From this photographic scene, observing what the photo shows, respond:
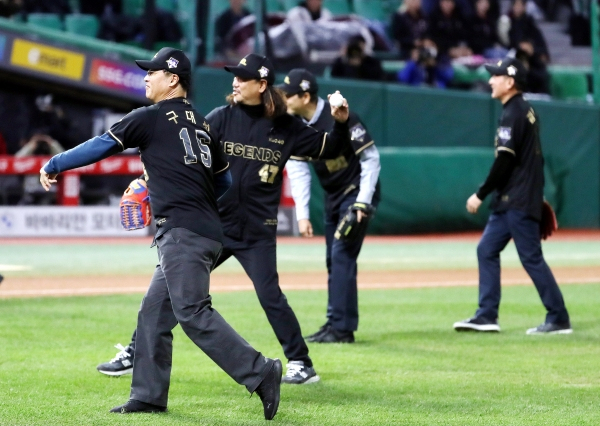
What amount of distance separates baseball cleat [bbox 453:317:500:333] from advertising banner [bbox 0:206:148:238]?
10487 mm

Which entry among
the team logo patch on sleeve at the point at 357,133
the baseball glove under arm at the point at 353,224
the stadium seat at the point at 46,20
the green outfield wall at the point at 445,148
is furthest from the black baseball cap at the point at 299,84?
the stadium seat at the point at 46,20

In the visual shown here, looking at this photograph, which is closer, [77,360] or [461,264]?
[77,360]

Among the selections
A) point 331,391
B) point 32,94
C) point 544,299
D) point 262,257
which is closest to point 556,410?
point 331,391

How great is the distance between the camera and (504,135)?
28.9 feet

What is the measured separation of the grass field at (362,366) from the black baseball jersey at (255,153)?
1.04m

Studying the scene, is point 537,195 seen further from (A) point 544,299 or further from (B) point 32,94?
(B) point 32,94

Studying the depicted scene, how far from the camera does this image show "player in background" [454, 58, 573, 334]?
347 inches

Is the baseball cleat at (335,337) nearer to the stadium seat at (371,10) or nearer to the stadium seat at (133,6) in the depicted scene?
the stadium seat at (133,6)

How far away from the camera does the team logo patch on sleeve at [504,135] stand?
8.79 metres

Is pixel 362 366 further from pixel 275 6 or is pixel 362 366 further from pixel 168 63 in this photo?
pixel 275 6

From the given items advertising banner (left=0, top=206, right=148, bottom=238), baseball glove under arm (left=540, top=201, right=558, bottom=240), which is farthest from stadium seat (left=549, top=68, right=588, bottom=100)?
baseball glove under arm (left=540, top=201, right=558, bottom=240)

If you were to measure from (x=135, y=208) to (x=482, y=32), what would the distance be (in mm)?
18361

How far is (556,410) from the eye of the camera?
5.83 metres

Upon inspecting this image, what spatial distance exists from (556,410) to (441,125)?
15.8 m
